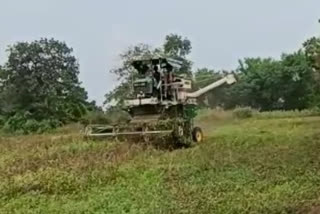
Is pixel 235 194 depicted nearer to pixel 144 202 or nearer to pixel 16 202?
pixel 144 202

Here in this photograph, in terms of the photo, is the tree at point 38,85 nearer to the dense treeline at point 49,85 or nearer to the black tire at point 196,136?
the dense treeline at point 49,85

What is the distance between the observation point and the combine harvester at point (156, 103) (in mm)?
14336

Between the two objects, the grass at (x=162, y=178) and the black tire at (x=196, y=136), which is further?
the black tire at (x=196, y=136)

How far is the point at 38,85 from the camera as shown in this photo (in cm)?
2650

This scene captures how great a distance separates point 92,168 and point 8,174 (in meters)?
1.29

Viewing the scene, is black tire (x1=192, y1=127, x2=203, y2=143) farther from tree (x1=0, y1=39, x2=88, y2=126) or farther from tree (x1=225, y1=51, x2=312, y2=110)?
tree (x1=225, y1=51, x2=312, y2=110)

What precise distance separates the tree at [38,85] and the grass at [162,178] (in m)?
13.1

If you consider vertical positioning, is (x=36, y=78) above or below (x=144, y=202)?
above

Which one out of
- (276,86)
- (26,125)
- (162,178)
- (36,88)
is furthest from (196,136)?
(276,86)

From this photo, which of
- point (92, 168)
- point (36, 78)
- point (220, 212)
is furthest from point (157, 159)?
point (36, 78)

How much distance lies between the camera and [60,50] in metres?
28.5

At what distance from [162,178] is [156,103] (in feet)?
20.4

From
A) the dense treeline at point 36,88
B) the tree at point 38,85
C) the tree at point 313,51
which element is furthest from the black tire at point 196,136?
the tree at point 38,85

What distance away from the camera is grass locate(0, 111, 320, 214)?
690 centimetres
